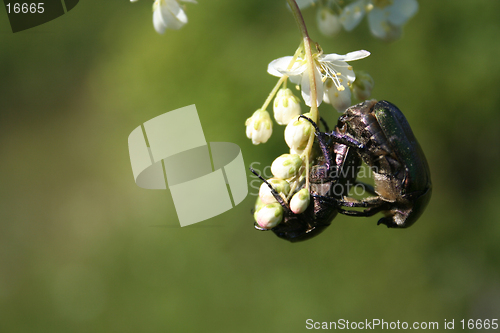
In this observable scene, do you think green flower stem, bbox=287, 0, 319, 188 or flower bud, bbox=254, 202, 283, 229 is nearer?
green flower stem, bbox=287, 0, 319, 188

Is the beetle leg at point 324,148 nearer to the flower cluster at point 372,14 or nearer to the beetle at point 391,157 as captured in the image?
the beetle at point 391,157

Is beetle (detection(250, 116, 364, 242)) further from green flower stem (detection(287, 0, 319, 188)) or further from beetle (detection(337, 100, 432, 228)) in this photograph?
green flower stem (detection(287, 0, 319, 188))

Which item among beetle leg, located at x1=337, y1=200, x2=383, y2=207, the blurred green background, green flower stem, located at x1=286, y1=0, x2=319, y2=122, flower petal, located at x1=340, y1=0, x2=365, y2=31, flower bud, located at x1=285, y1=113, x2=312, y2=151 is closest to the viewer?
green flower stem, located at x1=286, y1=0, x2=319, y2=122

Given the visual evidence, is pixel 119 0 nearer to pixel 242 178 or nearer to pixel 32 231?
Answer: pixel 32 231

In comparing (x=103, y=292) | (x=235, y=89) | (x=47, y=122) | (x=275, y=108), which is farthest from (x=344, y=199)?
(x=47, y=122)

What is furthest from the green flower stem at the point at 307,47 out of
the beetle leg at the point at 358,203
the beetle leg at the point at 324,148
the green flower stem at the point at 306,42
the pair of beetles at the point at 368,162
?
the beetle leg at the point at 358,203

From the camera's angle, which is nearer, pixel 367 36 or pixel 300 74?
pixel 300 74

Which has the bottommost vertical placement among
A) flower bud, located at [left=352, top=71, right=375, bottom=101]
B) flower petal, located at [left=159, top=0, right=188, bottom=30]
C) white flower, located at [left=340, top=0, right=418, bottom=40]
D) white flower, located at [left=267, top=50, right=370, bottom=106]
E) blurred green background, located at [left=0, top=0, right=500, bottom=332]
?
blurred green background, located at [left=0, top=0, right=500, bottom=332]

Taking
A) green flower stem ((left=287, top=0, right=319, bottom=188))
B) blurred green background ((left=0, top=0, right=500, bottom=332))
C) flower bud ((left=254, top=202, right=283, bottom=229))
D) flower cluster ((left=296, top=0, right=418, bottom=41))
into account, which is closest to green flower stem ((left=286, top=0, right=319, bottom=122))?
green flower stem ((left=287, top=0, right=319, bottom=188))
